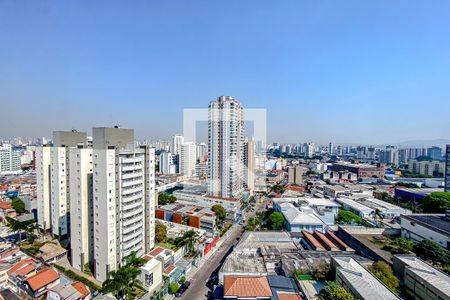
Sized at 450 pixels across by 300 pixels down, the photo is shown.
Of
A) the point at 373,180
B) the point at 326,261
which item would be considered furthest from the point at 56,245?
the point at 373,180

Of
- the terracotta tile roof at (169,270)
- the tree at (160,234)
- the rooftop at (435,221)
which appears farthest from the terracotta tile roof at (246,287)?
the rooftop at (435,221)

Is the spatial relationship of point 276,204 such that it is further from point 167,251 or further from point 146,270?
point 146,270

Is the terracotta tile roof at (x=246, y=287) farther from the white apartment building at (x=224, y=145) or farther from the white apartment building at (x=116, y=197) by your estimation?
the white apartment building at (x=224, y=145)

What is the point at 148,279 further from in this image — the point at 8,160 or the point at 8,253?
the point at 8,160

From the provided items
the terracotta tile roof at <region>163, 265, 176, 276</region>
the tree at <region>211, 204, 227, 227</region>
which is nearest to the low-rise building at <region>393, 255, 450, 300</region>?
the terracotta tile roof at <region>163, 265, 176, 276</region>

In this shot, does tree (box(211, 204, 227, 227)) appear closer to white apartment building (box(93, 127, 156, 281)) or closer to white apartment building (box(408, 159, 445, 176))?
white apartment building (box(93, 127, 156, 281))

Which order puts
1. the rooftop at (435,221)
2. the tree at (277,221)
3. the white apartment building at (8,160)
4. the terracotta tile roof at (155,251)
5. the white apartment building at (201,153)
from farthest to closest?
1. the white apartment building at (201,153)
2. the white apartment building at (8,160)
3. the tree at (277,221)
4. the rooftop at (435,221)
5. the terracotta tile roof at (155,251)

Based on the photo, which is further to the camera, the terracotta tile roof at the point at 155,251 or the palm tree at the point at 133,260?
the terracotta tile roof at the point at 155,251
